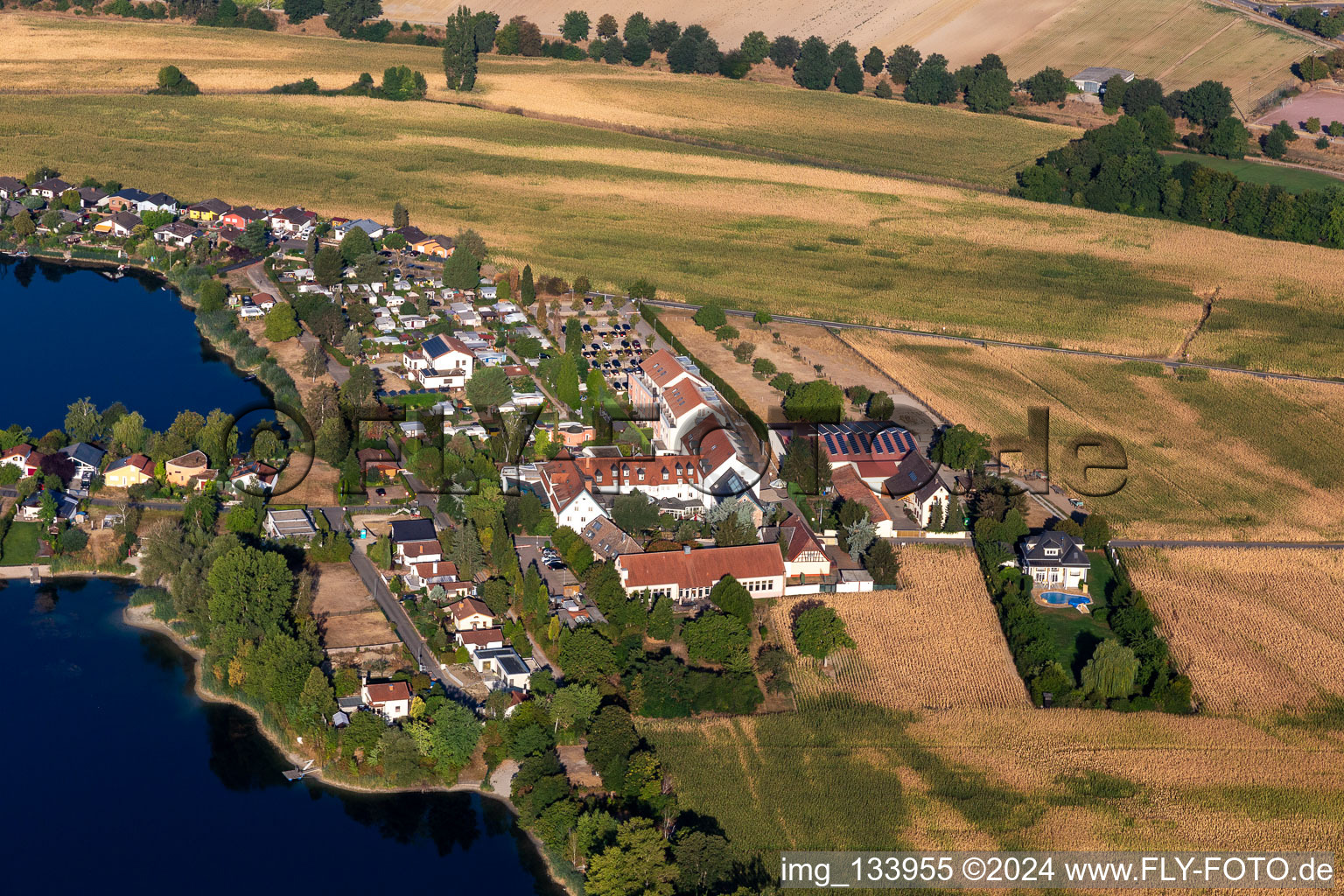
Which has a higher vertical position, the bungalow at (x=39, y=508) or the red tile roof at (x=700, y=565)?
the red tile roof at (x=700, y=565)

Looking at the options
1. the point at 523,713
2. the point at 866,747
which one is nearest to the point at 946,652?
the point at 866,747

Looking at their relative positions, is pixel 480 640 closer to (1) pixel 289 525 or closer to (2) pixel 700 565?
(2) pixel 700 565

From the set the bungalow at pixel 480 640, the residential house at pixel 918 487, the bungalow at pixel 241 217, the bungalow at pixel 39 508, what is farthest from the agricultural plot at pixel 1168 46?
the bungalow at pixel 39 508

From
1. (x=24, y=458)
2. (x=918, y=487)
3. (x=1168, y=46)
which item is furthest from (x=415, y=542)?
(x=1168, y=46)

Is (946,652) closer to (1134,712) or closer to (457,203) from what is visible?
(1134,712)

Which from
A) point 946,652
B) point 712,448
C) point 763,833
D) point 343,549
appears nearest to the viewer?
point 763,833

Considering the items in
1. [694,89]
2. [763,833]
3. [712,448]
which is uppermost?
[694,89]

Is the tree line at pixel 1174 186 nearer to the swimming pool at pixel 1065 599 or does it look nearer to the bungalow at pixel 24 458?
the swimming pool at pixel 1065 599
